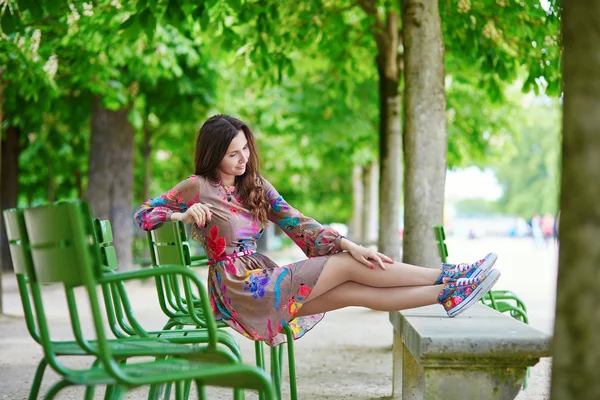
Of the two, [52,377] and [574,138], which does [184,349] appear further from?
[52,377]

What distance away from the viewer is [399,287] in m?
4.57

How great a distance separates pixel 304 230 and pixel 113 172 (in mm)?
12646

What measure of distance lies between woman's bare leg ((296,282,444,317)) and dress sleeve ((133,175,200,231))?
797 millimetres

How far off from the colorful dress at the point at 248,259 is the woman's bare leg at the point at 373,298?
12cm

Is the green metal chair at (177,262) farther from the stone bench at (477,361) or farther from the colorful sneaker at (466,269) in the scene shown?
the stone bench at (477,361)

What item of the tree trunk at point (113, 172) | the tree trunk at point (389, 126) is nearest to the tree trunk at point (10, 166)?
the tree trunk at point (113, 172)

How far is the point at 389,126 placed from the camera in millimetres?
10422

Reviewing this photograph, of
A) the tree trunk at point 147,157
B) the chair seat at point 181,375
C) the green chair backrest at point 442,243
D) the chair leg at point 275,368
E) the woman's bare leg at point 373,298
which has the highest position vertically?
the chair seat at point 181,375

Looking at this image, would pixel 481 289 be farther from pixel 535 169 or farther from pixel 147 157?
pixel 535 169

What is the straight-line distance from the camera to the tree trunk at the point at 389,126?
1017 cm

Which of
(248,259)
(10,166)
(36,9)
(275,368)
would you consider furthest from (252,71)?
(10,166)

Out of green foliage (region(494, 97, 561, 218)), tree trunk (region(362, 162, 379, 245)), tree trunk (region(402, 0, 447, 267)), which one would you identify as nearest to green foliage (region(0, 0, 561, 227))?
tree trunk (region(362, 162, 379, 245))

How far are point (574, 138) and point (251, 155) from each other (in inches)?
113

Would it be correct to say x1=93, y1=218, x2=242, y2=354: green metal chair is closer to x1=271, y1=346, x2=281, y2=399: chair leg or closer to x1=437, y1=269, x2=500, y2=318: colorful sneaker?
x1=271, y1=346, x2=281, y2=399: chair leg
